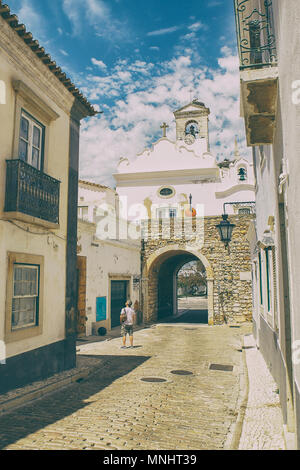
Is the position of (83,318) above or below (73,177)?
below

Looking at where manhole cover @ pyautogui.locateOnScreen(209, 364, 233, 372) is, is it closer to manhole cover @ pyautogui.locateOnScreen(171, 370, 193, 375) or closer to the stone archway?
manhole cover @ pyautogui.locateOnScreen(171, 370, 193, 375)

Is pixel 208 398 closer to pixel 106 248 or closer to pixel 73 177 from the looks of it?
pixel 73 177

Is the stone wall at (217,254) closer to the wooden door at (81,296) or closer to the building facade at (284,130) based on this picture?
the wooden door at (81,296)

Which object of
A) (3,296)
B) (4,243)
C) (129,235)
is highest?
(129,235)

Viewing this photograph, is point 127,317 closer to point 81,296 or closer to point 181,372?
point 81,296

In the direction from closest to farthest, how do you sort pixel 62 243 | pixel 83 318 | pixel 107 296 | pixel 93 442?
pixel 93 442, pixel 62 243, pixel 83 318, pixel 107 296

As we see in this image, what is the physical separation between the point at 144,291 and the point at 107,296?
4.55 m

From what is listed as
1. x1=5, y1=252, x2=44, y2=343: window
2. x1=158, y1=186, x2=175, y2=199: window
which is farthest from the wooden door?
x1=158, y1=186, x2=175, y2=199: window

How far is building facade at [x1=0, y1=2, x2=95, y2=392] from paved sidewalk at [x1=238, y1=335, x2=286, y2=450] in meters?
4.16

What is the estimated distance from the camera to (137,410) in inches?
237

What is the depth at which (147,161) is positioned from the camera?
28.3 meters

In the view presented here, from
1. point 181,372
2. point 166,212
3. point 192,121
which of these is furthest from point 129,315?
point 192,121

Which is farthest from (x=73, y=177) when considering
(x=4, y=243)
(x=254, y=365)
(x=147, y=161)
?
(x=147, y=161)

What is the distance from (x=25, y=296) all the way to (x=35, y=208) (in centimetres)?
176
